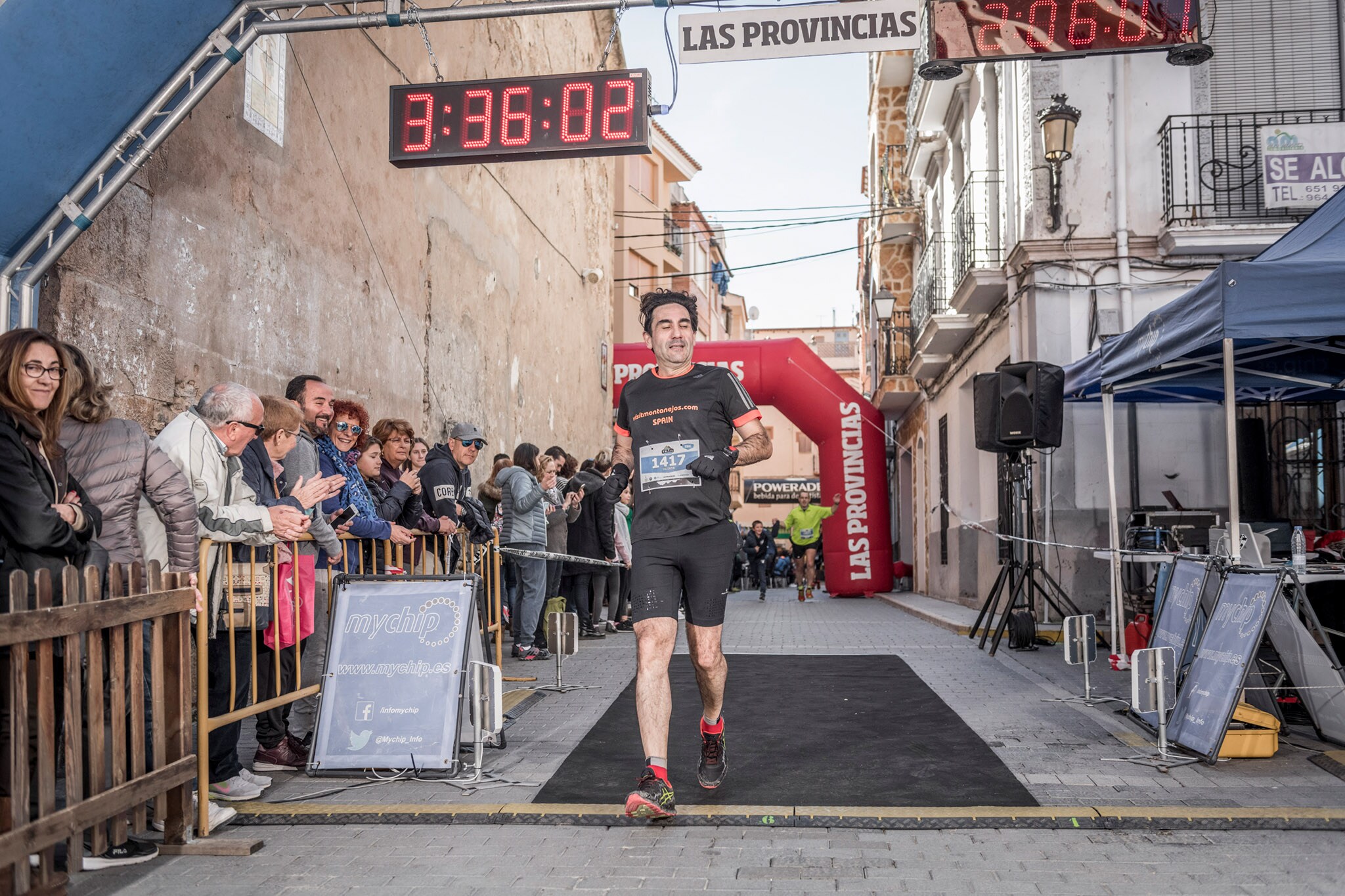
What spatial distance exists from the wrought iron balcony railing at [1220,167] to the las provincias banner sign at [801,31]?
255 inches

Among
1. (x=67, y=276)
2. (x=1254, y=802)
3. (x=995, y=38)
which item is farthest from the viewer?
(x=995, y=38)

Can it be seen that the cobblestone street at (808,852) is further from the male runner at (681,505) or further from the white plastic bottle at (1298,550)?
the white plastic bottle at (1298,550)

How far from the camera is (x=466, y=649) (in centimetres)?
530

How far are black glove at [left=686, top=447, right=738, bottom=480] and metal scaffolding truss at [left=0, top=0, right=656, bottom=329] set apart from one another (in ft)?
10.7

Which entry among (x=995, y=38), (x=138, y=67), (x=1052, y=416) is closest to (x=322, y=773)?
(x=138, y=67)

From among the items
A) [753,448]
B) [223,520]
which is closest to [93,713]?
[223,520]

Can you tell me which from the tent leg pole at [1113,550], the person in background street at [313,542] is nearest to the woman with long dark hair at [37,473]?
the person in background street at [313,542]

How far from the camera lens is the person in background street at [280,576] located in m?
5.20

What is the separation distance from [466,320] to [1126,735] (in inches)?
397

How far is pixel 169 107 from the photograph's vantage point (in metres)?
6.39

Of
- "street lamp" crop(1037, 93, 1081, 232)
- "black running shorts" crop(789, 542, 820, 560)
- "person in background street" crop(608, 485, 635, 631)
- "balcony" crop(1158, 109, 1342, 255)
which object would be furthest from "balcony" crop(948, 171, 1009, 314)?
"black running shorts" crop(789, 542, 820, 560)

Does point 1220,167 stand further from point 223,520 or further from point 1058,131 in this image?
point 223,520

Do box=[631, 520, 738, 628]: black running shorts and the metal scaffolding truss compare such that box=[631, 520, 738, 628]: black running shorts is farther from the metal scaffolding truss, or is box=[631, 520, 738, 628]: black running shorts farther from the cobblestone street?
the metal scaffolding truss

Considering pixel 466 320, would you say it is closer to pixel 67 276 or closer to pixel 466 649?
pixel 67 276
